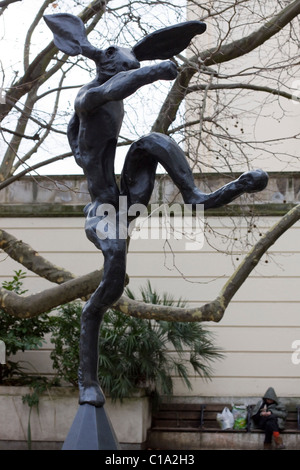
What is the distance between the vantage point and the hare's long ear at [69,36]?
13.7ft

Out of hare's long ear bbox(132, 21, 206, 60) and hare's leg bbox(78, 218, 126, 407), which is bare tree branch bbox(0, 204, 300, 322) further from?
hare's long ear bbox(132, 21, 206, 60)

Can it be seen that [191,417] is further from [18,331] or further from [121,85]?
[121,85]

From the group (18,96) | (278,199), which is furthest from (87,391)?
(278,199)

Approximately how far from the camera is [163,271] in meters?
12.8

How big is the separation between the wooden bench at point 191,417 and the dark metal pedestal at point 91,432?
8065 millimetres

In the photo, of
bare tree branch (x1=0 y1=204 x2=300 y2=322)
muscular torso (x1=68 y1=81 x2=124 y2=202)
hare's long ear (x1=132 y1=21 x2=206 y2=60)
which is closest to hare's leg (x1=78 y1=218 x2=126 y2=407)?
muscular torso (x1=68 y1=81 x2=124 y2=202)

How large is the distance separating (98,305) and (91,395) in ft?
1.46

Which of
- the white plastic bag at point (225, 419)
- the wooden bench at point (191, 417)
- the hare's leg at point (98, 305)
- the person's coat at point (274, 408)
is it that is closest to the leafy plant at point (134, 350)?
the wooden bench at point (191, 417)

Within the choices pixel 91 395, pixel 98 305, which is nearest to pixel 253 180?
pixel 98 305

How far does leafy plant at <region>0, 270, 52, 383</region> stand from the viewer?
11.5 meters

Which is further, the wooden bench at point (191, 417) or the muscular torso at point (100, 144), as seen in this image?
the wooden bench at point (191, 417)

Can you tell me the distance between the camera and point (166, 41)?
4.27 metres

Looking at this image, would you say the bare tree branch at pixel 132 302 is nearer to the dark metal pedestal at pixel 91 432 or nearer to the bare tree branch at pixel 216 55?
the bare tree branch at pixel 216 55

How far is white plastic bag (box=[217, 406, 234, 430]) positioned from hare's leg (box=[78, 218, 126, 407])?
26.0ft
